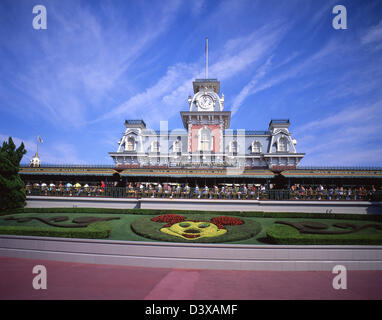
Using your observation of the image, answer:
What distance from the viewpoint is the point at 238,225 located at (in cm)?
1588

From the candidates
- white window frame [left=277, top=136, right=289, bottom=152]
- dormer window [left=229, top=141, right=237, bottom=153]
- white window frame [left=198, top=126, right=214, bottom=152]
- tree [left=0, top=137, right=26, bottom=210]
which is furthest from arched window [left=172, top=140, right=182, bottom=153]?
tree [left=0, top=137, right=26, bottom=210]

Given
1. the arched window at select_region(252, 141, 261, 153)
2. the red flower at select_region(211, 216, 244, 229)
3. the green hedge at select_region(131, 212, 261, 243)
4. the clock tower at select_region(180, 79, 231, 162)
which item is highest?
the clock tower at select_region(180, 79, 231, 162)

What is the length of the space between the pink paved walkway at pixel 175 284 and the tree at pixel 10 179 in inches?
503

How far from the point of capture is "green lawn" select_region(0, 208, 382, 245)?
1245 centimetres

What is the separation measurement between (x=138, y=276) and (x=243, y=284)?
4590 millimetres

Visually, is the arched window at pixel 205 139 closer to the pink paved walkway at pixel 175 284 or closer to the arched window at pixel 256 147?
the arched window at pixel 256 147

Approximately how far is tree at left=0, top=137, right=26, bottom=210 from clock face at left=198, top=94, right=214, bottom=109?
2759 cm

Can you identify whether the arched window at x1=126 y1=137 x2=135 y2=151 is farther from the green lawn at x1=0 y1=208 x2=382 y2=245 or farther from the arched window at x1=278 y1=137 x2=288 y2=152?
the arched window at x1=278 y1=137 x2=288 y2=152

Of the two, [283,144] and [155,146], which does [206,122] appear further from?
[283,144]

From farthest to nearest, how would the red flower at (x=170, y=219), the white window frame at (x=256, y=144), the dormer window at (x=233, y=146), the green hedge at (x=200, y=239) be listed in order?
1. the dormer window at (x=233, y=146)
2. the white window frame at (x=256, y=144)
3. the red flower at (x=170, y=219)
4. the green hedge at (x=200, y=239)

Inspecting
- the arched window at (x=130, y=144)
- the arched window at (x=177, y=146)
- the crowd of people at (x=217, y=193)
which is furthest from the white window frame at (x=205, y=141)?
the crowd of people at (x=217, y=193)

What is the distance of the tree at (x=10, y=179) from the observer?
818 inches

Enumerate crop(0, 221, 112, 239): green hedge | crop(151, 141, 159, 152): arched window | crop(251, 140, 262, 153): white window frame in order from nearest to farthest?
1. crop(0, 221, 112, 239): green hedge
2. crop(251, 140, 262, 153): white window frame
3. crop(151, 141, 159, 152): arched window
